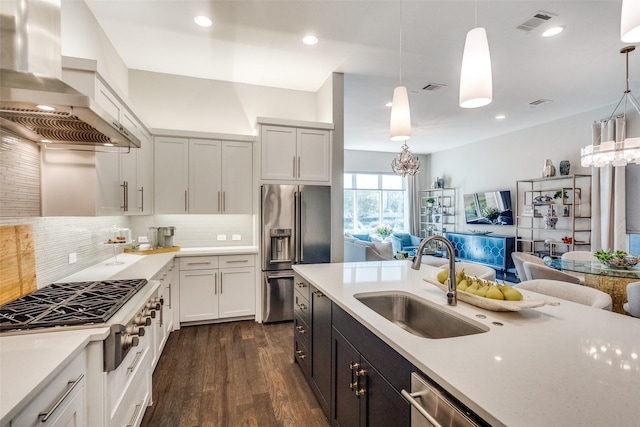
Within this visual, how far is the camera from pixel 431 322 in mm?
1706

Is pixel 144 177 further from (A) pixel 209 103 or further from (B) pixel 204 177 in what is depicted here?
(A) pixel 209 103

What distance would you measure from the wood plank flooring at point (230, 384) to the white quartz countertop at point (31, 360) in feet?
3.75

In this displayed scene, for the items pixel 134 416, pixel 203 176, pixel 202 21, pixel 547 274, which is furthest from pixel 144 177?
pixel 547 274

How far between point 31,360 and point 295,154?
3210 millimetres

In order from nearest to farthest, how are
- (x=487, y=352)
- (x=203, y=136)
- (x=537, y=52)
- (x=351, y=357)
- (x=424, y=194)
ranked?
(x=487, y=352), (x=351, y=357), (x=537, y=52), (x=203, y=136), (x=424, y=194)

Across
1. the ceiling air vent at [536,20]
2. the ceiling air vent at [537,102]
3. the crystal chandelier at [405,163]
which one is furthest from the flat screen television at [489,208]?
the ceiling air vent at [536,20]

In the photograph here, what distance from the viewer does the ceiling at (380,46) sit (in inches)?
105

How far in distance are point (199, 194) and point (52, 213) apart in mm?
1900

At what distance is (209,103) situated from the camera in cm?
424

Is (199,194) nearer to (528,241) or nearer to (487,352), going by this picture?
(487,352)

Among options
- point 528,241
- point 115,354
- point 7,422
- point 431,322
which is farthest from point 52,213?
point 528,241

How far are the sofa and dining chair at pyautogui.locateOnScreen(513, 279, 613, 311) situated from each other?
3705 mm

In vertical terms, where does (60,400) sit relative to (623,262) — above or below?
below

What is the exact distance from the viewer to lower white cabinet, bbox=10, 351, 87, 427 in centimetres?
94
